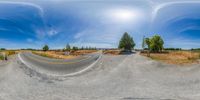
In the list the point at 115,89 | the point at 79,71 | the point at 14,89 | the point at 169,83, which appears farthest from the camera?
the point at 79,71

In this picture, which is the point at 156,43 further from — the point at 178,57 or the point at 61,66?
the point at 61,66

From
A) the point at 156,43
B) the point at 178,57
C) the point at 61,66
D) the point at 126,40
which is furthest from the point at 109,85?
the point at 61,66

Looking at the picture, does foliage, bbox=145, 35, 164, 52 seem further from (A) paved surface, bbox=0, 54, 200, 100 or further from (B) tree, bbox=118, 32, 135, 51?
(A) paved surface, bbox=0, 54, 200, 100

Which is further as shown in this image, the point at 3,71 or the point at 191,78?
the point at 3,71

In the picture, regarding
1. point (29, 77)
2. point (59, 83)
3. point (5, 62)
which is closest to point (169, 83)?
point (59, 83)

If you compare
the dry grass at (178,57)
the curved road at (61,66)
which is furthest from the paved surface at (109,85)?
the curved road at (61,66)

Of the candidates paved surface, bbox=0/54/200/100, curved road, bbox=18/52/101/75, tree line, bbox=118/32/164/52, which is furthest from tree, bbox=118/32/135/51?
curved road, bbox=18/52/101/75

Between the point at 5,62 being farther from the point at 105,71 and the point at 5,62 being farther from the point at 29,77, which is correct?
the point at 105,71
